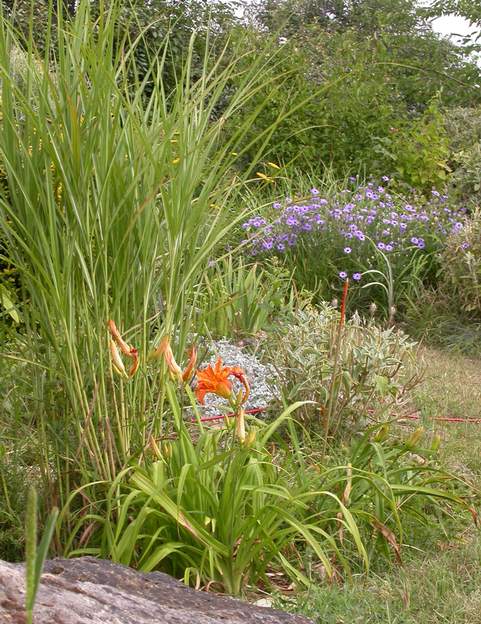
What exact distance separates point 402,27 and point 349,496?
68.7ft

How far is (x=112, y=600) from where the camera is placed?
1.54 meters

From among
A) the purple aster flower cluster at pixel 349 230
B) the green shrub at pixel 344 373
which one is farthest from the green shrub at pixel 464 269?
the green shrub at pixel 344 373

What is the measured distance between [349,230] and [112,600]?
248 inches

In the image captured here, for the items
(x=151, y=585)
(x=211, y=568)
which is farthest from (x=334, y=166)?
(x=151, y=585)

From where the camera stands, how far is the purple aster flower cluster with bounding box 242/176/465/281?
7.51m

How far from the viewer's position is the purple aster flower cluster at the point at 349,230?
296 inches

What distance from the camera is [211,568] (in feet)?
8.39

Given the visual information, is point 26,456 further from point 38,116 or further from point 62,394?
point 38,116

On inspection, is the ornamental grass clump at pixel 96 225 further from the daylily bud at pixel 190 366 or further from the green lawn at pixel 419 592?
the green lawn at pixel 419 592

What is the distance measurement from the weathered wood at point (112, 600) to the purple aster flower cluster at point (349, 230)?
18.1 ft

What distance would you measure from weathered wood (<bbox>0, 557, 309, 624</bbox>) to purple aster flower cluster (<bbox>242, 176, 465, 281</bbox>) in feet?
18.1

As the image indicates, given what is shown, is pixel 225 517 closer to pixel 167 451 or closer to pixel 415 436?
pixel 167 451

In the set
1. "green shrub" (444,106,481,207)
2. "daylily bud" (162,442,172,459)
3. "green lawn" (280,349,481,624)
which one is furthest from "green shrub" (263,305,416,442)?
"green shrub" (444,106,481,207)

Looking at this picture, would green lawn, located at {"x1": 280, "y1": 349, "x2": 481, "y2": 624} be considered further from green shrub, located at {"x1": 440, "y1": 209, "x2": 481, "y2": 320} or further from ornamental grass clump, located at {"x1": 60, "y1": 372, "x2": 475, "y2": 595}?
green shrub, located at {"x1": 440, "y1": 209, "x2": 481, "y2": 320}
